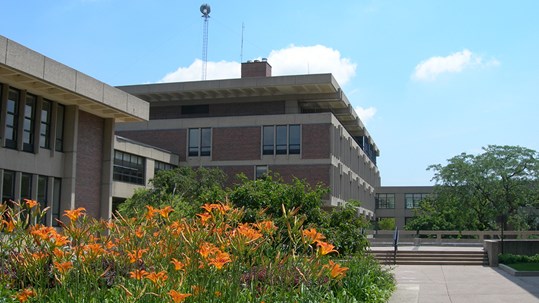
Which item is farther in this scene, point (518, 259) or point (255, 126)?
point (255, 126)

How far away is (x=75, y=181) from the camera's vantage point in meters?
27.4

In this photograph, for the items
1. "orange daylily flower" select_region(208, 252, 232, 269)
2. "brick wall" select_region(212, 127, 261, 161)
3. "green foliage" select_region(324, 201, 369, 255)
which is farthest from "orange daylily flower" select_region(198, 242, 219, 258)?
"brick wall" select_region(212, 127, 261, 161)

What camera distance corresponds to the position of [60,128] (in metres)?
26.8

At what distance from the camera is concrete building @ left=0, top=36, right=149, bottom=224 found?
23.0 metres

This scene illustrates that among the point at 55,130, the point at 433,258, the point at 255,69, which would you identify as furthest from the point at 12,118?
the point at 255,69

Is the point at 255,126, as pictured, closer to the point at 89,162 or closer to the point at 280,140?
the point at 280,140

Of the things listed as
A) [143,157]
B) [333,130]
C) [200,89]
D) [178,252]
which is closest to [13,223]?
[178,252]

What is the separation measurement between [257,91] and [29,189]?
30.4 meters

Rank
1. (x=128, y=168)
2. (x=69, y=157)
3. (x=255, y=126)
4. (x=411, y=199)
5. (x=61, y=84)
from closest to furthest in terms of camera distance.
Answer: (x=61, y=84)
(x=69, y=157)
(x=128, y=168)
(x=255, y=126)
(x=411, y=199)

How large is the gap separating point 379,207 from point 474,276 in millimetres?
71619

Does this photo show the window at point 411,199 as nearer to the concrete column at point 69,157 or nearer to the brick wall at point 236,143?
the brick wall at point 236,143

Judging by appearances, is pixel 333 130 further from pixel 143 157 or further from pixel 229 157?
pixel 143 157

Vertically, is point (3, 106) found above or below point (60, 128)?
above

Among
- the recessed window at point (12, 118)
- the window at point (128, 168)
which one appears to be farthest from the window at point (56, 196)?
the window at point (128, 168)
